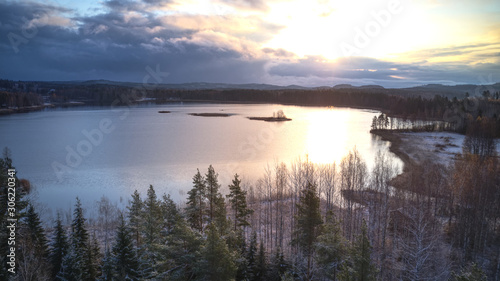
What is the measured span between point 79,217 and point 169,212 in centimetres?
522

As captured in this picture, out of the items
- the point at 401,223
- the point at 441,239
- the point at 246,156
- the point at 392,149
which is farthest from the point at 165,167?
the point at 392,149

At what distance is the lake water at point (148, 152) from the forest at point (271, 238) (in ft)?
16.3

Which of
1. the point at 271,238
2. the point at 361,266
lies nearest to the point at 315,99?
the point at 271,238

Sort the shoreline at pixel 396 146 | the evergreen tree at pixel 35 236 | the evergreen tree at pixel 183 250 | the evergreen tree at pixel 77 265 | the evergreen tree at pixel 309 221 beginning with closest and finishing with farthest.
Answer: the evergreen tree at pixel 183 250 → the evergreen tree at pixel 77 265 → the evergreen tree at pixel 309 221 → the evergreen tree at pixel 35 236 → the shoreline at pixel 396 146

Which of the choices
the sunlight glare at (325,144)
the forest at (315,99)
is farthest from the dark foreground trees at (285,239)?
the forest at (315,99)

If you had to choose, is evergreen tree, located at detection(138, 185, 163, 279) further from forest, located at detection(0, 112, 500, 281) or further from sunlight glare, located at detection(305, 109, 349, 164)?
sunlight glare, located at detection(305, 109, 349, 164)

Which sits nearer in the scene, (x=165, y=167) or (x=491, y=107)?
(x=165, y=167)

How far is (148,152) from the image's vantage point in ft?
145

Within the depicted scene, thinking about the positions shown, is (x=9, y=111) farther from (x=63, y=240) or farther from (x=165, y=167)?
(x=63, y=240)

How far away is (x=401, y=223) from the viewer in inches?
861

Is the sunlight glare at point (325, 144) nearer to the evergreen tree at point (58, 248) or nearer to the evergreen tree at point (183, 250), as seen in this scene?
the evergreen tree at point (58, 248)

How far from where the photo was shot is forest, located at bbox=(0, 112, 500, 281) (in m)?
10.7

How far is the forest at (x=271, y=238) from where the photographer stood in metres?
10.7

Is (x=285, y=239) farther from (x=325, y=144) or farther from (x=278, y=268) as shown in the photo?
(x=325, y=144)
